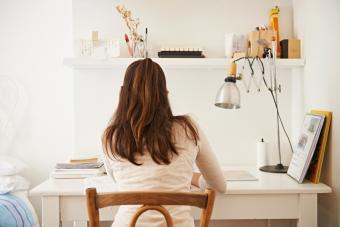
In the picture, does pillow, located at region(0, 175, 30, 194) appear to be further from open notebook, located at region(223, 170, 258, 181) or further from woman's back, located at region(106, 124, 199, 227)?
open notebook, located at region(223, 170, 258, 181)

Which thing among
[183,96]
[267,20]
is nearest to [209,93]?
[183,96]

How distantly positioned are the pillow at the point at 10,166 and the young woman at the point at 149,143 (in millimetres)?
1063

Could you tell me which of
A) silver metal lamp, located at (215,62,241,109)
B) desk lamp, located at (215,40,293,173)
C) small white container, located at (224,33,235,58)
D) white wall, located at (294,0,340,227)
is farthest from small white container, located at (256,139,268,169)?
small white container, located at (224,33,235,58)

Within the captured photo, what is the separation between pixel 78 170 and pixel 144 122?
756mm

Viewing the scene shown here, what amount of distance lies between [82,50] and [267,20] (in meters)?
1.09

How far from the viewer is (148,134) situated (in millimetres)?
1498

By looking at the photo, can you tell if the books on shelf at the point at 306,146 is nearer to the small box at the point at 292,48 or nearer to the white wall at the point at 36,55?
the small box at the point at 292,48

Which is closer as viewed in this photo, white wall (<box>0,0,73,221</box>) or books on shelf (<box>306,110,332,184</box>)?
books on shelf (<box>306,110,332,184</box>)

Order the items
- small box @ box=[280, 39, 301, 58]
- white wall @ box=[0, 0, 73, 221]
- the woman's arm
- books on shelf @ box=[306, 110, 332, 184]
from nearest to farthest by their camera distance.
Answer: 1. the woman's arm
2. books on shelf @ box=[306, 110, 332, 184]
3. small box @ box=[280, 39, 301, 58]
4. white wall @ box=[0, 0, 73, 221]

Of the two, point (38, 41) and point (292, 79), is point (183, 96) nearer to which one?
point (292, 79)

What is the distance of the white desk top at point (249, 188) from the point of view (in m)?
1.80

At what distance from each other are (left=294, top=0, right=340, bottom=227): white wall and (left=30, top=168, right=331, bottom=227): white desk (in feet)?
0.39

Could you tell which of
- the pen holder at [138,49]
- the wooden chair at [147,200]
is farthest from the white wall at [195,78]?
the wooden chair at [147,200]

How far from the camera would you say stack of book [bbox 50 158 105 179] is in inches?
81.9
